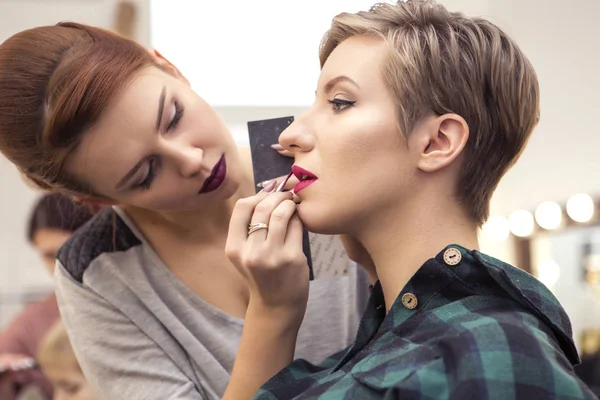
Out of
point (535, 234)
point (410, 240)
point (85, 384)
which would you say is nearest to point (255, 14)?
point (535, 234)

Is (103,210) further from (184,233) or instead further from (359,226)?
(359,226)

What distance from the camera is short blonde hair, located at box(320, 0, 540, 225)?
40.9 inches

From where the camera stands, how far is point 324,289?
1460 millimetres

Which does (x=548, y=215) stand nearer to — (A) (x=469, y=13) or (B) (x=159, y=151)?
(A) (x=469, y=13)

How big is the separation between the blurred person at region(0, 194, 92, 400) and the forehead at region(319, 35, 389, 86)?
5.05ft

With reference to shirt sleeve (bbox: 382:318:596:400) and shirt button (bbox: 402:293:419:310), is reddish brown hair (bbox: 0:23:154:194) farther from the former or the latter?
shirt sleeve (bbox: 382:318:596:400)

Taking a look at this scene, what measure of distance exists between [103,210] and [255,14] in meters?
1.95

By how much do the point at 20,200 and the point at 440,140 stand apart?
3.07 meters

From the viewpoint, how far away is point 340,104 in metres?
1.07

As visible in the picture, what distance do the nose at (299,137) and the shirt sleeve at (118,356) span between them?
465mm

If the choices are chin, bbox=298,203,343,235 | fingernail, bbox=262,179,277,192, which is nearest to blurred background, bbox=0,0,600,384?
fingernail, bbox=262,179,277,192

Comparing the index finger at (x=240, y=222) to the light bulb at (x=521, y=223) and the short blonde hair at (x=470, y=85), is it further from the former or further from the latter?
the light bulb at (x=521, y=223)

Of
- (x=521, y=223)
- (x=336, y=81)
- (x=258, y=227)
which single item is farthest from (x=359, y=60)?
(x=521, y=223)

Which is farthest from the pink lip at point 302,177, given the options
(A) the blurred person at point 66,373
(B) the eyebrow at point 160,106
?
(A) the blurred person at point 66,373
